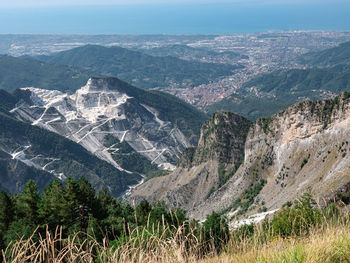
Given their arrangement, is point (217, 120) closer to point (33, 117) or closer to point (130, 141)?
point (130, 141)

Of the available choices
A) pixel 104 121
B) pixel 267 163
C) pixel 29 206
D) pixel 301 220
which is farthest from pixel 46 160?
pixel 301 220

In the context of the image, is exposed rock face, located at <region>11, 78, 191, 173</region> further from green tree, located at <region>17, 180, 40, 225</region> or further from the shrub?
the shrub

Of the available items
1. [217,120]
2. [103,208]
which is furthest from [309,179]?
[217,120]

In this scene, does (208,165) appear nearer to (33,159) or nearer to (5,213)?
(5,213)

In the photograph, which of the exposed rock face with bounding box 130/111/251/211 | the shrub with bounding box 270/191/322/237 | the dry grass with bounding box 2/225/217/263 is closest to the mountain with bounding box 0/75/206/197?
the exposed rock face with bounding box 130/111/251/211

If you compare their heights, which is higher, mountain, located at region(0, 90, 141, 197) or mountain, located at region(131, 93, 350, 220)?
mountain, located at region(131, 93, 350, 220)

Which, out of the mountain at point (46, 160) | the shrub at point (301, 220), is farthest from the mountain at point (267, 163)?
the mountain at point (46, 160)
